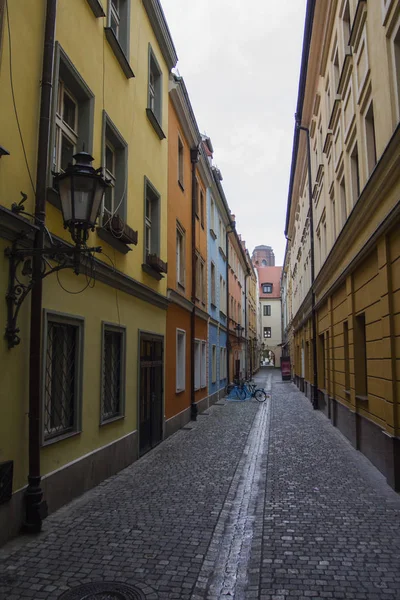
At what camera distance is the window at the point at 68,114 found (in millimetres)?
6676

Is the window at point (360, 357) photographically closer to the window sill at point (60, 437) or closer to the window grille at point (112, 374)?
the window grille at point (112, 374)

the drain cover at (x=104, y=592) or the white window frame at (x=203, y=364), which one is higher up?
the white window frame at (x=203, y=364)

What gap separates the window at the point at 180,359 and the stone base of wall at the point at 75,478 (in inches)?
187

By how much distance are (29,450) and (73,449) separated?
1375 millimetres

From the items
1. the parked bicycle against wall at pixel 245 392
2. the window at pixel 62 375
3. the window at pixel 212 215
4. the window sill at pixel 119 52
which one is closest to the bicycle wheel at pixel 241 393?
the parked bicycle against wall at pixel 245 392

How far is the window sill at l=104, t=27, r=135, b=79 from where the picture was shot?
8.53m

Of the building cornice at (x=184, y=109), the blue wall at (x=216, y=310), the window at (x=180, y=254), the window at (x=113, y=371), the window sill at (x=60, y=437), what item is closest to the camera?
the window sill at (x=60, y=437)

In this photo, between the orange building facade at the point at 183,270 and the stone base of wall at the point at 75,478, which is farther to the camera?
the orange building facade at the point at 183,270

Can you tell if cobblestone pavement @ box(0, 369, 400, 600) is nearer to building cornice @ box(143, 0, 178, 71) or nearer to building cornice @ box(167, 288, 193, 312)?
building cornice @ box(167, 288, 193, 312)

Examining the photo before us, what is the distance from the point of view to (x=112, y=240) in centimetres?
841

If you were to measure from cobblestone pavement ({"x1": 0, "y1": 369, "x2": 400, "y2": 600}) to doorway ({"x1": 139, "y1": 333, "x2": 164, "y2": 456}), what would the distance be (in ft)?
2.96

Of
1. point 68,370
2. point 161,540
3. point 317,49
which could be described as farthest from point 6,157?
point 317,49

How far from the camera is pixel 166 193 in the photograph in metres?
12.9

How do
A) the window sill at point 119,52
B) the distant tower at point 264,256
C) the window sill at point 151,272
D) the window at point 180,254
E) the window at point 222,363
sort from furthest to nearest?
the distant tower at point 264,256 < the window at point 222,363 < the window at point 180,254 < the window sill at point 151,272 < the window sill at point 119,52
